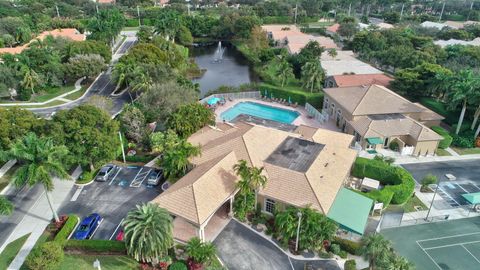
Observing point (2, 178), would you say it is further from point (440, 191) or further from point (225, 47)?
point (225, 47)

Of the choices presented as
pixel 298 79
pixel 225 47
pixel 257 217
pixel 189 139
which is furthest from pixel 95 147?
pixel 225 47

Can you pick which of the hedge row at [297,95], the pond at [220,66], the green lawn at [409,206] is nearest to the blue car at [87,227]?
the green lawn at [409,206]

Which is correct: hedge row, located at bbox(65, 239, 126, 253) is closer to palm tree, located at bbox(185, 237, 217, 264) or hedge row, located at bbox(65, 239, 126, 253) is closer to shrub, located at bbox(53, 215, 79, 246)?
shrub, located at bbox(53, 215, 79, 246)

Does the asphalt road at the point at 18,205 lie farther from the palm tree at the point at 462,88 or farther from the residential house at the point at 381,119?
the palm tree at the point at 462,88

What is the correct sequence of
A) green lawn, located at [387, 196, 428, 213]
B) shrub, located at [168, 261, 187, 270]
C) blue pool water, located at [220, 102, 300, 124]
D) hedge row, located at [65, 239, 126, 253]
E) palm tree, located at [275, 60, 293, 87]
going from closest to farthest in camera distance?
1. shrub, located at [168, 261, 187, 270]
2. hedge row, located at [65, 239, 126, 253]
3. green lawn, located at [387, 196, 428, 213]
4. blue pool water, located at [220, 102, 300, 124]
5. palm tree, located at [275, 60, 293, 87]

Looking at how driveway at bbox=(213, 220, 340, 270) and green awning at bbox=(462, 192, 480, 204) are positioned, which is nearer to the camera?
driveway at bbox=(213, 220, 340, 270)

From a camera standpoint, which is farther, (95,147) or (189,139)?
(189,139)

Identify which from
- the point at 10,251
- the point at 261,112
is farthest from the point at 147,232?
the point at 261,112

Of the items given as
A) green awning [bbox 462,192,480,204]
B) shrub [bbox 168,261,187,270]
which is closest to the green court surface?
green awning [bbox 462,192,480,204]
